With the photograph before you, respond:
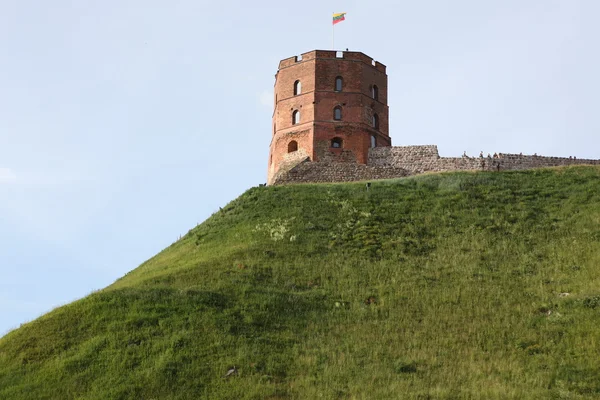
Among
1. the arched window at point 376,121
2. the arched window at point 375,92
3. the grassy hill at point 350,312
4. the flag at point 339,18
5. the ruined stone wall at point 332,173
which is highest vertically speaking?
the flag at point 339,18

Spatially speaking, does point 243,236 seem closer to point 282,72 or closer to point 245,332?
point 245,332

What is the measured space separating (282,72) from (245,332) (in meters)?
27.7

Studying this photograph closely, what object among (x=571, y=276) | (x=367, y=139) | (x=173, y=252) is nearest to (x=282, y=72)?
(x=367, y=139)

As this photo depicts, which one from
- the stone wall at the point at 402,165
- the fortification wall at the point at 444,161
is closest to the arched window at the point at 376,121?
the fortification wall at the point at 444,161

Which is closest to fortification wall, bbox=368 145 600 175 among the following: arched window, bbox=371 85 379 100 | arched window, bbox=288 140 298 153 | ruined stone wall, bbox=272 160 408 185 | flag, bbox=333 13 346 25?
ruined stone wall, bbox=272 160 408 185

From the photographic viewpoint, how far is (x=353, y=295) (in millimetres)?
25375

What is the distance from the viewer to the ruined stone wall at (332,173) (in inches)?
1658

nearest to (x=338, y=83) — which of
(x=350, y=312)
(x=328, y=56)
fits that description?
(x=328, y=56)

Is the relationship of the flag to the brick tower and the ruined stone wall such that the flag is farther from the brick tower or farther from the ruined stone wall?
the ruined stone wall

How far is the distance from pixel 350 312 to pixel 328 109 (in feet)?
73.9

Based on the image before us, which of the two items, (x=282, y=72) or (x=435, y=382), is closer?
(x=435, y=382)

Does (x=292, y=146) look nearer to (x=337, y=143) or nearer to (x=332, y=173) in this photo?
(x=337, y=143)

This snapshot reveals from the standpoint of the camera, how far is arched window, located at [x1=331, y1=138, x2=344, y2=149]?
44.0 metres

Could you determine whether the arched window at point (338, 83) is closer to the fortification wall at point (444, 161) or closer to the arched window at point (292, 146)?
the arched window at point (292, 146)
